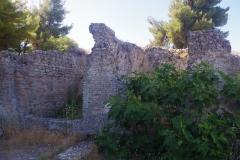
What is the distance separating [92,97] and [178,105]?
245 centimetres

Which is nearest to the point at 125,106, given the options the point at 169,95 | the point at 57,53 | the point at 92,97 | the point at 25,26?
the point at 169,95

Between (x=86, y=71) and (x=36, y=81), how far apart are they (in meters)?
2.50

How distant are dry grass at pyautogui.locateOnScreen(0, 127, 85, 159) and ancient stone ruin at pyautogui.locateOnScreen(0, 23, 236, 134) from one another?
1.07 feet

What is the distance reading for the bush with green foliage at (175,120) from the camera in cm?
394

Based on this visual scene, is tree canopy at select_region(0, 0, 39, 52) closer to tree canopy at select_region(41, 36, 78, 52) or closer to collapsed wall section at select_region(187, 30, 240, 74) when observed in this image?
tree canopy at select_region(41, 36, 78, 52)

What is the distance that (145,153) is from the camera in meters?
4.73

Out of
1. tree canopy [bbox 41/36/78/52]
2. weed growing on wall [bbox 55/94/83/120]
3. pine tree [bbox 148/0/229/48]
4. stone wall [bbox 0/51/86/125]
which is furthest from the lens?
tree canopy [bbox 41/36/78/52]

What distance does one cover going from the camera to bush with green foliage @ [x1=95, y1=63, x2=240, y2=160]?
155 inches

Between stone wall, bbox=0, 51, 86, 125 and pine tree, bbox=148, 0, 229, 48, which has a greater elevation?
pine tree, bbox=148, 0, 229, 48

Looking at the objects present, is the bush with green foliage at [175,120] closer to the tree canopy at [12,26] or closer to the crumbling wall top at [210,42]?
the crumbling wall top at [210,42]

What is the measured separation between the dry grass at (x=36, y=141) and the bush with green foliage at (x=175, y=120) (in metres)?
1.43

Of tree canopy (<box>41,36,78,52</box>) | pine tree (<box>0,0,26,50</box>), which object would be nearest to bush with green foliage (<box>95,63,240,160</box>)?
pine tree (<box>0,0,26,50</box>)

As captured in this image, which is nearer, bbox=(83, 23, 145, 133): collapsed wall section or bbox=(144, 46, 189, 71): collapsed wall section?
bbox=(83, 23, 145, 133): collapsed wall section

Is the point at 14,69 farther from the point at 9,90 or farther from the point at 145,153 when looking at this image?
the point at 145,153
